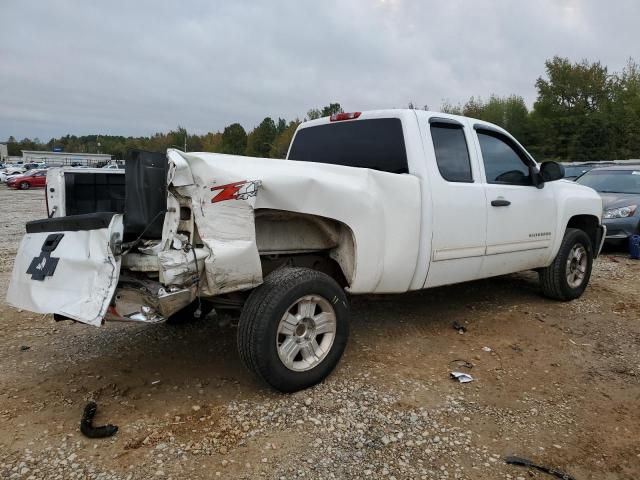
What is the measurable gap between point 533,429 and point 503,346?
1.38 meters

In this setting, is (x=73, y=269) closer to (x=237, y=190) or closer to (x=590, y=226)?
(x=237, y=190)

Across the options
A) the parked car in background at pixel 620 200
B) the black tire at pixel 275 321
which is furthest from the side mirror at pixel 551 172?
the parked car in background at pixel 620 200

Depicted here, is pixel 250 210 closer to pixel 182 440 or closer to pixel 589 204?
pixel 182 440

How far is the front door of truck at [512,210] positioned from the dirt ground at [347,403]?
67 centimetres

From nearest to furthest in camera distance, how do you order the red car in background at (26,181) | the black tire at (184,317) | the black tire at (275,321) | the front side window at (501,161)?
1. the black tire at (275,321)
2. the black tire at (184,317)
3. the front side window at (501,161)
4. the red car in background at (26,181)

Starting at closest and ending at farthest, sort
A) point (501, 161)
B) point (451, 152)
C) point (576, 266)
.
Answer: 1. point (451, 152)
2. point (501, 161)
3. point (576, 266)

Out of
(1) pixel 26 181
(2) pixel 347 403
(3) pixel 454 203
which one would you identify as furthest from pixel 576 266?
(1) pixel 26 181

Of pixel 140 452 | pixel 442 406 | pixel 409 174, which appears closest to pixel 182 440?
pixel 140 452

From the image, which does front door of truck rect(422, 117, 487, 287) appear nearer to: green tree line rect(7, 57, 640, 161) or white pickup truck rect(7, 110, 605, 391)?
white pickup truck rect(7, 110, 605, 391)

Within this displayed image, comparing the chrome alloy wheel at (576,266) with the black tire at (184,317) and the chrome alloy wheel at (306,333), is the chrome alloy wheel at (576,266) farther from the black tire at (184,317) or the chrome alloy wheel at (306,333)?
the black tire at (184,317)

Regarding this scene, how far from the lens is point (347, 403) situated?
3.25m

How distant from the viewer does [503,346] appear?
14.3ft

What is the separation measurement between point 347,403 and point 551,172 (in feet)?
10.6

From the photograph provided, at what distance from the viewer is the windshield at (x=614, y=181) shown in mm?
9867
